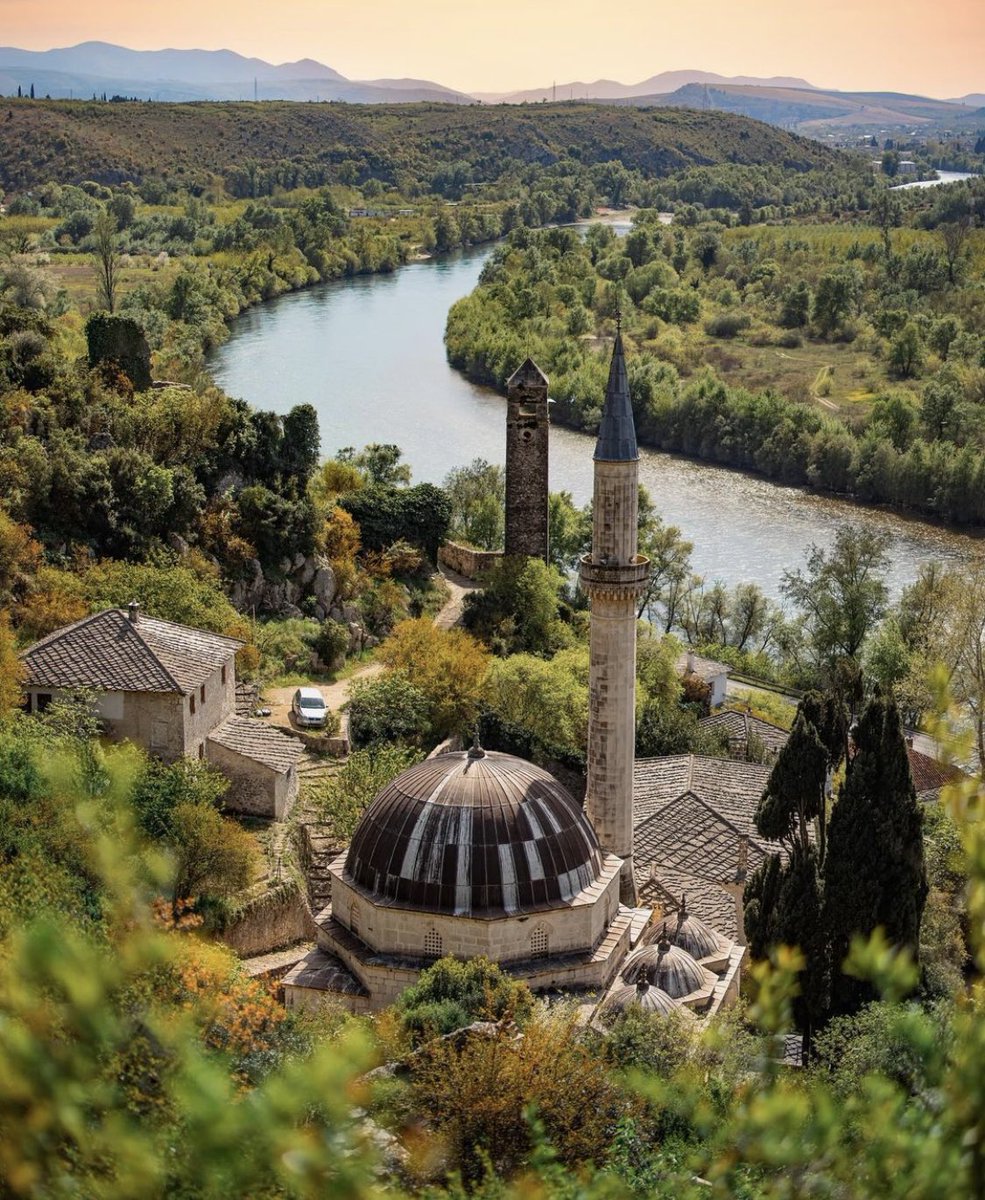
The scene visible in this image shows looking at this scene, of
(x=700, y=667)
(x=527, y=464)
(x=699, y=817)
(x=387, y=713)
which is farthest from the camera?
(x=527, y=464)

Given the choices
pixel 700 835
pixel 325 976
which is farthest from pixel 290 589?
pixel 325 976

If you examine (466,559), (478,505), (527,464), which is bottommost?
(466,559)

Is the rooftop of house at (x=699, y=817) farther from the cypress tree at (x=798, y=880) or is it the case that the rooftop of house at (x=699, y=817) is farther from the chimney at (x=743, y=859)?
the cypress tree at (x=798, y=880)

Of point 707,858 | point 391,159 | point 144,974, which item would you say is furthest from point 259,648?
point 391,159

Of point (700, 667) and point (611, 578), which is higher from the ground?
point (611, 578)

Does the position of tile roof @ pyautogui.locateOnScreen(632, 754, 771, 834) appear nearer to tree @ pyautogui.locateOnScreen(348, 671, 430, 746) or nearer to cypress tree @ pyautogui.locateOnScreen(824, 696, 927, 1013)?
tree @ pyautogui.locateOnScreen(348, 671, 430, 746)

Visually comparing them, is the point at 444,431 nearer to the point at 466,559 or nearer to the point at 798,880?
the point at 466,559

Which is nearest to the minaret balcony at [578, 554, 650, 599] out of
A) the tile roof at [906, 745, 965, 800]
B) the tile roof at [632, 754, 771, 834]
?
the tile roof at [632, 754, 771, 834]

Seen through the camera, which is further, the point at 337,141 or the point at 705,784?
the point at 337,141
